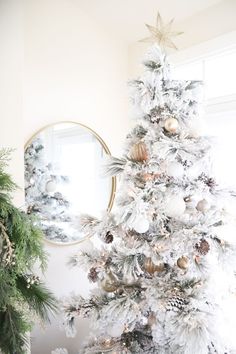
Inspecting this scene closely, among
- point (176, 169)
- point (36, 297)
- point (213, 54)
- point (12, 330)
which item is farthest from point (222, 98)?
point (12, 330)

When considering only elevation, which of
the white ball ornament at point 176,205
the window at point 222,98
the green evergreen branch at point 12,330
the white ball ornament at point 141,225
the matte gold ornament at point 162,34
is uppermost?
the matte gold ornament at point 162,34

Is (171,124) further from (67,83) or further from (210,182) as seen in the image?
(67,83)

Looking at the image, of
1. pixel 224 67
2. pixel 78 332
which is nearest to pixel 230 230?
pixel 224 67

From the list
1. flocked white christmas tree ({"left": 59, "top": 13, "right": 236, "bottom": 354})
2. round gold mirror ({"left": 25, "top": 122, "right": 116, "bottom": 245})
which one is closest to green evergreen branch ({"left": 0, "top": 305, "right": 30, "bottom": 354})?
flocked white christmas tree ({"left": 59, "top": 13, "right": 236, "bottom": 354})

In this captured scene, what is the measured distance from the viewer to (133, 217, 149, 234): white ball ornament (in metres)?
1.50

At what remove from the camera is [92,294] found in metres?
1.75

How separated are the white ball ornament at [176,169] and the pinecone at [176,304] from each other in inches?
21.3

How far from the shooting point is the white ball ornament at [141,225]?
4.92 feet

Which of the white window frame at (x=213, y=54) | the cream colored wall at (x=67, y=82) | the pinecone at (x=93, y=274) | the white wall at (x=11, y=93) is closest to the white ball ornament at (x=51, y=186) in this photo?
the cream colored wall at (x=67, y=82)

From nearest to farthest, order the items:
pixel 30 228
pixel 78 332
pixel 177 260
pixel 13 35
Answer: pixel 30 228 → pixel 177 260 → pixel 13 35 → pixel 78 332

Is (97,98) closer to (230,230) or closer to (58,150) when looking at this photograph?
(58,150)

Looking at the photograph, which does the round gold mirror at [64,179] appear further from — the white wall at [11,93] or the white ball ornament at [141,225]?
the white ball ornament at [141,225]

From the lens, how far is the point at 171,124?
1560mm

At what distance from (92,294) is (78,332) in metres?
0.93
